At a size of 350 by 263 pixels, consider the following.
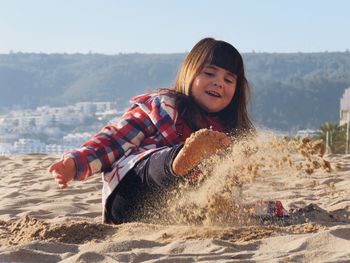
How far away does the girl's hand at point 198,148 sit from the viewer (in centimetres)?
250

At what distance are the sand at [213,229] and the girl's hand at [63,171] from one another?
0.65 feet

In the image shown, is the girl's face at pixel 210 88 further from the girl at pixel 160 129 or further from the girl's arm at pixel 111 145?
the girl's arm at pixel 111 145

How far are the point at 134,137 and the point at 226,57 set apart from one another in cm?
62

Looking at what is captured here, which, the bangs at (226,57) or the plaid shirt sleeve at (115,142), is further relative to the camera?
the bangs at (226,57)

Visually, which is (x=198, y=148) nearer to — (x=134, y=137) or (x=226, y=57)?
(x=134, y=137)

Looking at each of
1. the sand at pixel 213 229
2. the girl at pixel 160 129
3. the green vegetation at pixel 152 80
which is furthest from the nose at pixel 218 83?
the green vegetation at pixel 152 80

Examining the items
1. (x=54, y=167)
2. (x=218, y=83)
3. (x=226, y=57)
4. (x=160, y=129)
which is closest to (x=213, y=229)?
(x=160, y=129)

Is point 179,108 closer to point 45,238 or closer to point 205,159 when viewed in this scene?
point 205,159

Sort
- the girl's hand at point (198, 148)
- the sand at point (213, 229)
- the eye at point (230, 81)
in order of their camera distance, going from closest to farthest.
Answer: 1. the sand at point (213, 229)
2. the girl's hand at point (198, 148)
3. the eye at point (230, 81)

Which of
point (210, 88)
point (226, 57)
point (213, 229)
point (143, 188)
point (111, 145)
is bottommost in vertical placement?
point (213, 229)

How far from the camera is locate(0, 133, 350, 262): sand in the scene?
2.31 meters

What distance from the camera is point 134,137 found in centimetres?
319

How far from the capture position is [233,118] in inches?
139

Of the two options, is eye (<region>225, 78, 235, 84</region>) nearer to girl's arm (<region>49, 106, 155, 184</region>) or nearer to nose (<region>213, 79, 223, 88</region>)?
nose (<region>213, 79, 223, 88</region>)
